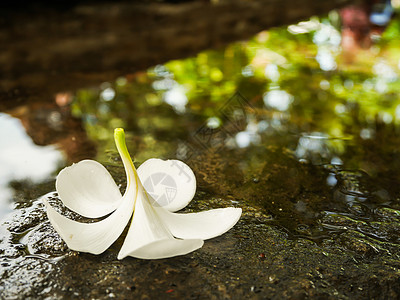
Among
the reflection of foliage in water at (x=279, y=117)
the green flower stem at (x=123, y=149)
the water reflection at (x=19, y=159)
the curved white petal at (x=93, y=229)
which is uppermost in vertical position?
the green flower stem at (x=123, y=149)

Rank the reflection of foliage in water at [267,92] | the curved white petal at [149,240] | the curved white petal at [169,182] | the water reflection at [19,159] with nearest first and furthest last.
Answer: the curved white petal at [149,240]
the curved white petal at [169,182]
the water reflection at [19,159]
the reflection of foliage in water at [267,92]

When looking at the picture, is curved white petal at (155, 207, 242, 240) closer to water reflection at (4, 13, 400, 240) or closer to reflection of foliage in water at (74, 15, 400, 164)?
water reflection at (4, 13, 400, 240)

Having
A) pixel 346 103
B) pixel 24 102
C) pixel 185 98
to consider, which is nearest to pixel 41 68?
pixel 24 102

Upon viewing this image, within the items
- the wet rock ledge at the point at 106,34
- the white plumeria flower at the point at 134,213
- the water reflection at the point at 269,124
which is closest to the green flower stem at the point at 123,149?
the white plumeria flower at the point at 134,213

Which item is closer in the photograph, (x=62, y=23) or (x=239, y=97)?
(x=239, y=97)

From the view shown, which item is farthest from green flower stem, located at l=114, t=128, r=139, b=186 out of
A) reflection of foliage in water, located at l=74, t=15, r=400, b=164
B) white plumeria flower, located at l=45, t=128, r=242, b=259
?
reflection of foliage in water, located at l=74, t=15, r=400, b=164

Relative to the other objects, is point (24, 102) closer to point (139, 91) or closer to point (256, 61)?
point (139, 91)

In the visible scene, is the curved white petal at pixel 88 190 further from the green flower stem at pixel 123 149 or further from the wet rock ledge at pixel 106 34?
the wet rock ledge at pixel 106 34
